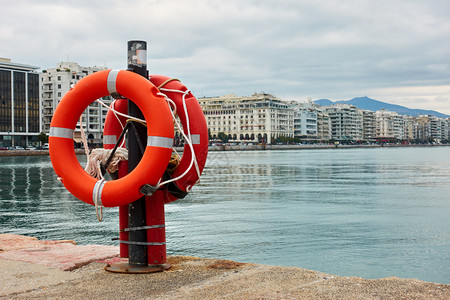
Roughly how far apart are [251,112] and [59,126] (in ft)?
516

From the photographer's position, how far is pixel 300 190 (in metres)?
23.9

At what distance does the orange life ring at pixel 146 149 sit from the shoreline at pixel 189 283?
77cm

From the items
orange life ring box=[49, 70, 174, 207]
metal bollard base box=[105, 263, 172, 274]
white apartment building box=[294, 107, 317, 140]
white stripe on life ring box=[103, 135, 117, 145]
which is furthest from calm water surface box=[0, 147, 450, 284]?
white apartment building box=[294, 107, 317, 140]

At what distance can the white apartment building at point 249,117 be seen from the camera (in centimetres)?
16150

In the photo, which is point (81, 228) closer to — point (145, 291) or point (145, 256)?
point (145, 256)

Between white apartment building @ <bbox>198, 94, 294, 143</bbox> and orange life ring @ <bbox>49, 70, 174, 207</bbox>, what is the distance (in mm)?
150088

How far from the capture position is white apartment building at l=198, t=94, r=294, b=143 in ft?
530

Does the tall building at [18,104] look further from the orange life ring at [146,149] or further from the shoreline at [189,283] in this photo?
the shoreline at [189,283]

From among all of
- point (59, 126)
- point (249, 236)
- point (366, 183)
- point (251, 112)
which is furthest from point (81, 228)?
point (251, 112)

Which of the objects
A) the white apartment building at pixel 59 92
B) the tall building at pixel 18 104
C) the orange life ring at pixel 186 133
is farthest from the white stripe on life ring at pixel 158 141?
the white apartment building at pixel 59 92

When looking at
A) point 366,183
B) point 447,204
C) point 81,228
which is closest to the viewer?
point 81,228

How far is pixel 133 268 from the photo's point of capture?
207 inches

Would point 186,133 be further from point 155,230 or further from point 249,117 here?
point 249,117

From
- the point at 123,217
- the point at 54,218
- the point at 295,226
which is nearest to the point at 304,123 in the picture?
the point at 54,218
